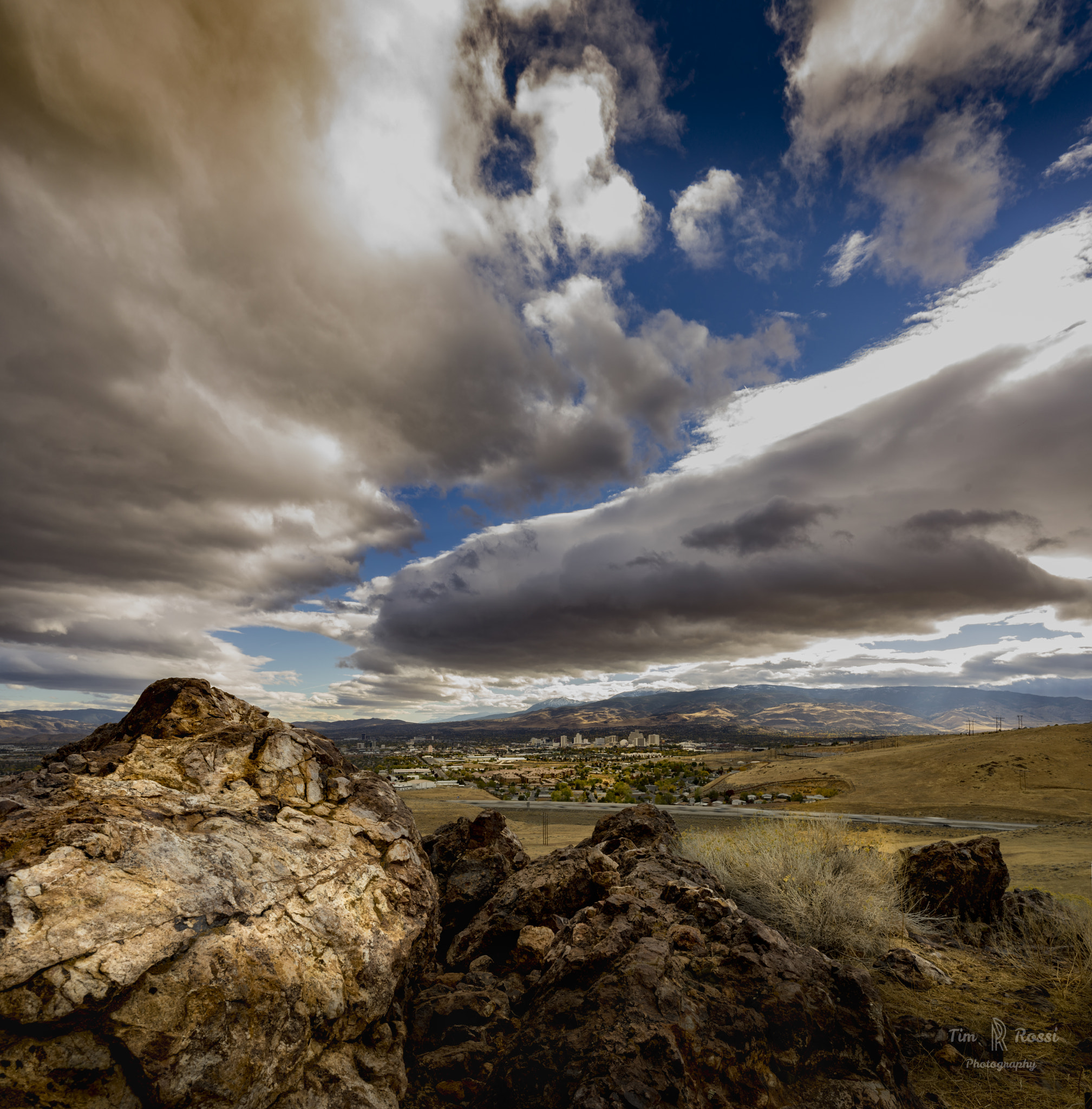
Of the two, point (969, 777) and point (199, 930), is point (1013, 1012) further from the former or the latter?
point (969, 777)

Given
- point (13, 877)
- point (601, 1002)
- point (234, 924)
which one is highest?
point (13, 877)

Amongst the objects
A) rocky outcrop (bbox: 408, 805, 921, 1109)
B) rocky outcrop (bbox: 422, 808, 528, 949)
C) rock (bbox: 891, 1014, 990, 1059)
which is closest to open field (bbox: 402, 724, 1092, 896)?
rocky outcrop (bbox: 422, 808, 528, 949)

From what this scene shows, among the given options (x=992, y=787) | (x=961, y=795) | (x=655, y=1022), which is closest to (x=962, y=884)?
(x=655, y=1022)

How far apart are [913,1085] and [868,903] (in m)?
5.77

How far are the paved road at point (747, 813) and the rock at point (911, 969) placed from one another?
22456 mm

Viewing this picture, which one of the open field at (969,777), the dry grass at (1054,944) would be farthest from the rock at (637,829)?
the open field at (969,777)

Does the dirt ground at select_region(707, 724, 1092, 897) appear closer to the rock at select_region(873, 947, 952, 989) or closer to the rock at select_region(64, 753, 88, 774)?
the rock at select_region(873, 947, 952, 989)

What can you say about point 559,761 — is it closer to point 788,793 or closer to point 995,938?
point 788,793

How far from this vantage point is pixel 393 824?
7820mm

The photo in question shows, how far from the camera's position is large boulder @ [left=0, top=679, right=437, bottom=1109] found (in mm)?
4195

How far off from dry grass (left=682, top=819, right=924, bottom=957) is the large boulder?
26.1 ft

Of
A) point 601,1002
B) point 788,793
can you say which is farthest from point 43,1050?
point 788,793

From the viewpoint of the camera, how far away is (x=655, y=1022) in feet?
18.9

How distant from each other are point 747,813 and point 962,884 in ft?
100
